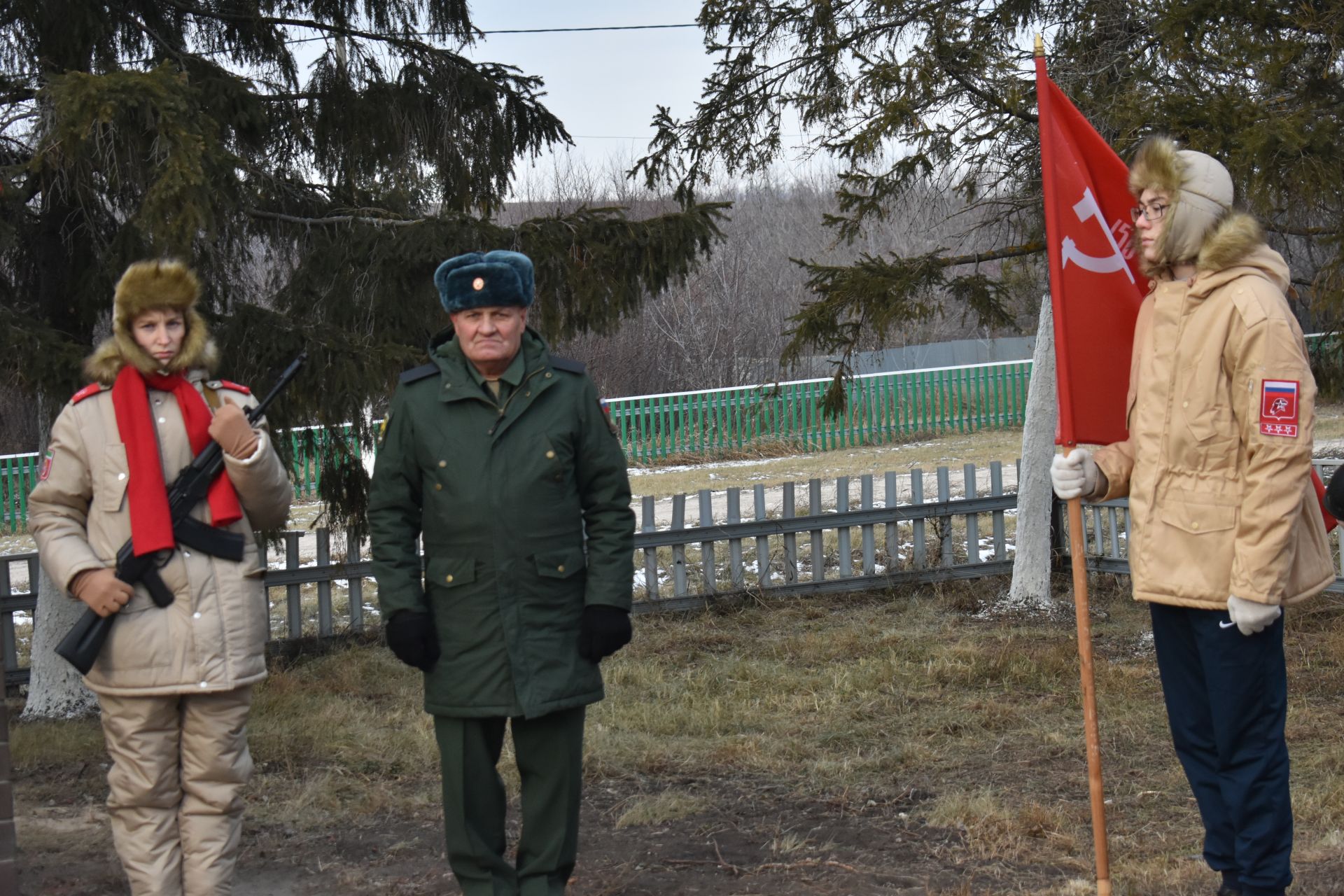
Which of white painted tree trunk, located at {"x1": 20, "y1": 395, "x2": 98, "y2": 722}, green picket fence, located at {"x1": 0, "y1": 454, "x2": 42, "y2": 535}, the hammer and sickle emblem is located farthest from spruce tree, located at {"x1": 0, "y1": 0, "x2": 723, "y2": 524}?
green picket fence, located at {"x1": 0, "y1": 454, "x2": 42, "y2": 535}

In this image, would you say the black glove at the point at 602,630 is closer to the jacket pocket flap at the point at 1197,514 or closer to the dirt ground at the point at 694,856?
the dirt ground at the point at 694,856

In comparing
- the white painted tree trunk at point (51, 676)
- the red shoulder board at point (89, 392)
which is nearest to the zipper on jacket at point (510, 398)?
the red shoulder board at point (89, 392)

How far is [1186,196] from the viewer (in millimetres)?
3375

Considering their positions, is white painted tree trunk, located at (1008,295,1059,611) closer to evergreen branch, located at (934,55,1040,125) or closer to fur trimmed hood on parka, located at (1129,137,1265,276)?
evergreen branch, located at (934,55,1040,125)

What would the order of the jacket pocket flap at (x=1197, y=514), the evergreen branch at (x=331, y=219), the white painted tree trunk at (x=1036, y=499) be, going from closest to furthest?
the jacket pocket flap at (x=1197, y=514) < the evergreen branch at (x=331, y=219) < the white painted tree trunk at (x=1036, y=499)

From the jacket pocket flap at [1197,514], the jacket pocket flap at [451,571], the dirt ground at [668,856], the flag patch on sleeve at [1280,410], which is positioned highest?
the flag patch on sleeve at [1280,410]

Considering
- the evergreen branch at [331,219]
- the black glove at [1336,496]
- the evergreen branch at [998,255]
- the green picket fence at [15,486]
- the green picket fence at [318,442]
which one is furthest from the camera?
the green picket fence at [15,486]

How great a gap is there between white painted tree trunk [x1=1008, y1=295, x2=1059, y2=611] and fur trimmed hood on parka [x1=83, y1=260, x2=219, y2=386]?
5808mm

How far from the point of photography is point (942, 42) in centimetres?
748

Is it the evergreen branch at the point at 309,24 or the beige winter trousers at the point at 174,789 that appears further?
the evergreen branch at the point at 309,24

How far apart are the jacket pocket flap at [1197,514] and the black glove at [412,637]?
196 centimetres

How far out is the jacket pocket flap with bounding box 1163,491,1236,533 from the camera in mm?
3236

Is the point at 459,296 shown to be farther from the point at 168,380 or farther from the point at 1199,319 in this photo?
the point at 1199,319

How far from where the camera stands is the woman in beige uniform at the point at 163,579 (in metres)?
3.49
